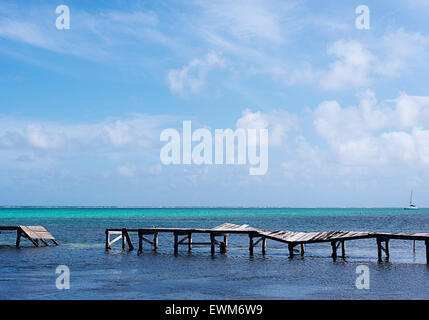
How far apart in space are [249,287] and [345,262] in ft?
39.0

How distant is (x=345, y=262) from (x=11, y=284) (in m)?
20.0

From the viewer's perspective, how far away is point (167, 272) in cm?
2638

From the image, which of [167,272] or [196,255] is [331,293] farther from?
[196,255]
